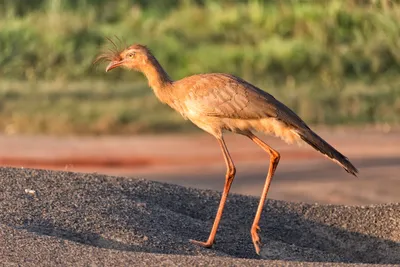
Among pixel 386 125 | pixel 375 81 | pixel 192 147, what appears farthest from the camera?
pixel 375 81

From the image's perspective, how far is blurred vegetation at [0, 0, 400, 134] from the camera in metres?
14.8

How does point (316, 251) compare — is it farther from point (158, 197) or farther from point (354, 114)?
point (354, 114)

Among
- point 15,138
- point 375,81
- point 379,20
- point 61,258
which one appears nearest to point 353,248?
point 61,258

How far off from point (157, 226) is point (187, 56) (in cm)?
844

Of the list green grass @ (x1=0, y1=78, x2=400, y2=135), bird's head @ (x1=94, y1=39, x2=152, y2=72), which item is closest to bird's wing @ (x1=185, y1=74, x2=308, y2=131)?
bird's head @ (x1=94, y1=39, x2=152, y2=72)

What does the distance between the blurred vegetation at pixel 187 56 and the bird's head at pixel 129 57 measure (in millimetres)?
5920

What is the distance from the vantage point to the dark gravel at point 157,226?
278 inches

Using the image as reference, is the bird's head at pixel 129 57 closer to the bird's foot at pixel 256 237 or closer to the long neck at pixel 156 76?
the long neck at pixel 156 76

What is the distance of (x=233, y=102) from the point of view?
786cm

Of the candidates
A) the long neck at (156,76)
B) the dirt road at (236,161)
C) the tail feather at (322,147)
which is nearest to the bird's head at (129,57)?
the long neck at (156,76)

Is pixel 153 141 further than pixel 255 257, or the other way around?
pixel 153 141

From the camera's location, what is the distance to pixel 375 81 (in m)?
16.2

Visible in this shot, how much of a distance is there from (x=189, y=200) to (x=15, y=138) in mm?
5457


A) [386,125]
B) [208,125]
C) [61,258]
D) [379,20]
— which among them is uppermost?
[379,20]
